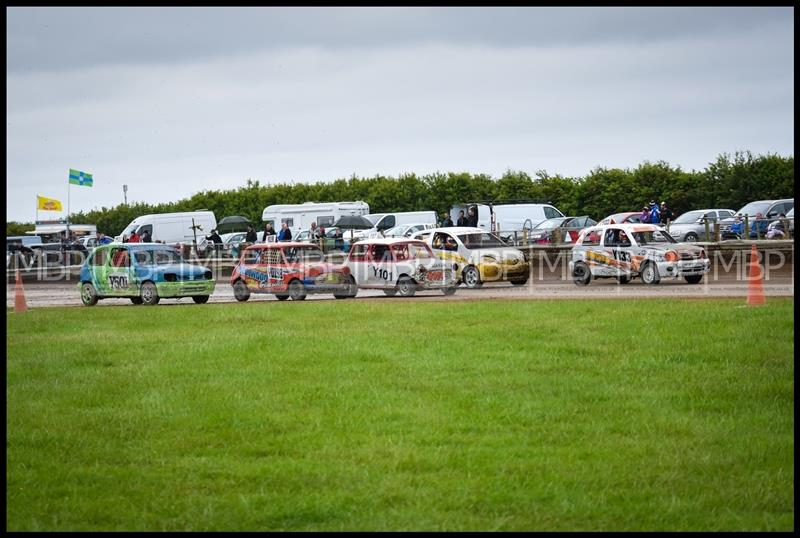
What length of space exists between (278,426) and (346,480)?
2.11 m

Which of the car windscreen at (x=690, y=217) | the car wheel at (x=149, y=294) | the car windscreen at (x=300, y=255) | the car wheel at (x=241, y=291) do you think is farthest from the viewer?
the car windscreen at (x=690, y=217)

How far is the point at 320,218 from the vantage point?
60562 millimetres

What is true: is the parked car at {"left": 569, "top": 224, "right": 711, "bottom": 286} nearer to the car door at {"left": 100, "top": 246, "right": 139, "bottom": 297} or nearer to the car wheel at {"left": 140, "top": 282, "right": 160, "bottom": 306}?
the car wheel at {"left": 140, "top": 282, "right": 160, "bottom": 306}

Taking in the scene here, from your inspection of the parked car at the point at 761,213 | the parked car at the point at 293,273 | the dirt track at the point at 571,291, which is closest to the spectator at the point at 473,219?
the dirt track at the point at 571,291

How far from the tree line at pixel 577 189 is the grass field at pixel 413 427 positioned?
44.5m

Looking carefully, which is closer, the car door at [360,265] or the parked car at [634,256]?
the car door at [360,265]

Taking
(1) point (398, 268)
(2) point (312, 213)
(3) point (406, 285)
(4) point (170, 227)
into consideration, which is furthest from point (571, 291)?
(2) point (312, 213)

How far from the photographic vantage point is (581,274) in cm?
3080

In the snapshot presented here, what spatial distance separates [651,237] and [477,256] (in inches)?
170

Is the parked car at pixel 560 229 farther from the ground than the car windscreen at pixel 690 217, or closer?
closer

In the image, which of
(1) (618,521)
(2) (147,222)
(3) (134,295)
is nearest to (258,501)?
(1) (618,521)

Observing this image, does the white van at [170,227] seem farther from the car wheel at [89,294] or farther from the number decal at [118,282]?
the number decal at [118,282]

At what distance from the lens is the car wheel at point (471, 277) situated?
29938 mm

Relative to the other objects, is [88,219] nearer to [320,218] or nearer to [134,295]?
[320,218]
